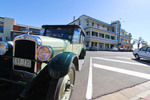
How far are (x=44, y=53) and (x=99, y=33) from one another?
31.9 m

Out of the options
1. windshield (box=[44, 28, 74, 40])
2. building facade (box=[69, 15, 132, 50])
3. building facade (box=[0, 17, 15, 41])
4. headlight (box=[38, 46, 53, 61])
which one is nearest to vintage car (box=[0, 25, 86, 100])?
headlight (box=[38, 46, 53, 61])

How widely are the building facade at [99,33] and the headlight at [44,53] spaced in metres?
24.3

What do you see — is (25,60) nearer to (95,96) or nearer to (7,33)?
(95,96)

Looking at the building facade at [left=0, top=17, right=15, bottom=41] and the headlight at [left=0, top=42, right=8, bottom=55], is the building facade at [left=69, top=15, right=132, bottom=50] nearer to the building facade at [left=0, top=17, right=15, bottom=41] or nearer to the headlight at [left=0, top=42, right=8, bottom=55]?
the building facade at [left=0, top=17, right=15, bottom=41]

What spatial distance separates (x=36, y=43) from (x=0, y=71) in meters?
1.37

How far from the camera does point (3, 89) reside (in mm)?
2125

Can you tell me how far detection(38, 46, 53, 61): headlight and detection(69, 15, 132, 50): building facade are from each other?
24302 millimetres

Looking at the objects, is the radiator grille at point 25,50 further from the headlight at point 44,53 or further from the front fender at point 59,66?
the front fender at point 59,66

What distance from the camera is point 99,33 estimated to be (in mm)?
30953

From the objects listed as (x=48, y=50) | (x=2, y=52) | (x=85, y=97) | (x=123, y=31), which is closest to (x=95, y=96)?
(x=85, y=97)

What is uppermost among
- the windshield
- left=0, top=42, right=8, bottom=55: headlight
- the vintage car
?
the windshield

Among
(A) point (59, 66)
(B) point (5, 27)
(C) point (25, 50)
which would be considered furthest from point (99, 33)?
(A) point (59, 66)

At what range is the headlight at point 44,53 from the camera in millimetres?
1565

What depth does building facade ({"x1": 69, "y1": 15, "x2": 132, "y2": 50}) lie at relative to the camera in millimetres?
26980
